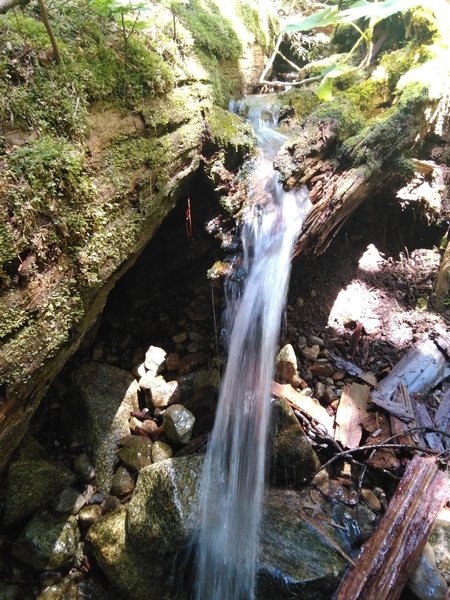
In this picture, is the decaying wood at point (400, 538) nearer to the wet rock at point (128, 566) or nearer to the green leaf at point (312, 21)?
the wet rock at point (128, 566)

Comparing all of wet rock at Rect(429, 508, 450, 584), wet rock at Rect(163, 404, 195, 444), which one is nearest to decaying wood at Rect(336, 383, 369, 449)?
wet rock at Rect(429, 508, 450, 584)

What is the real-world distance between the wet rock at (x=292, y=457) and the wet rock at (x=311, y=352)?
0.98 meters

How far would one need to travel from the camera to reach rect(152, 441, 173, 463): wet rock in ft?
11.1

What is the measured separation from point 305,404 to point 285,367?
1.24ft

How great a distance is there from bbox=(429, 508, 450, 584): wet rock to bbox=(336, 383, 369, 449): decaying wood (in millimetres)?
758

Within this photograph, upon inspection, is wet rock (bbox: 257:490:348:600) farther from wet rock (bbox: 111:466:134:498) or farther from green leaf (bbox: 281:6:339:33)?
green leaf (bbox: 281:6:339:33)

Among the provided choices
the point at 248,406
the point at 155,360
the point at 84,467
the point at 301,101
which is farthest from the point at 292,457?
the point at 301,101

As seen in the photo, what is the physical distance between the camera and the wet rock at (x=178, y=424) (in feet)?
11.3

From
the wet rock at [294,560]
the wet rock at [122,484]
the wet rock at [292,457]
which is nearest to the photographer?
the wet rock at [294,560]

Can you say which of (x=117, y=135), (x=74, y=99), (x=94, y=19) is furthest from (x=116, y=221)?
(x=94, y=19)

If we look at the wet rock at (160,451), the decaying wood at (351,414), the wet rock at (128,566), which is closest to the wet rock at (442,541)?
the decaying wood at (351,414)

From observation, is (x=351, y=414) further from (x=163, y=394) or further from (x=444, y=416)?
(x=163, y=394)

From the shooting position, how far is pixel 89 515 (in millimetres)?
3207

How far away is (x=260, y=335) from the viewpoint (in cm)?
358
